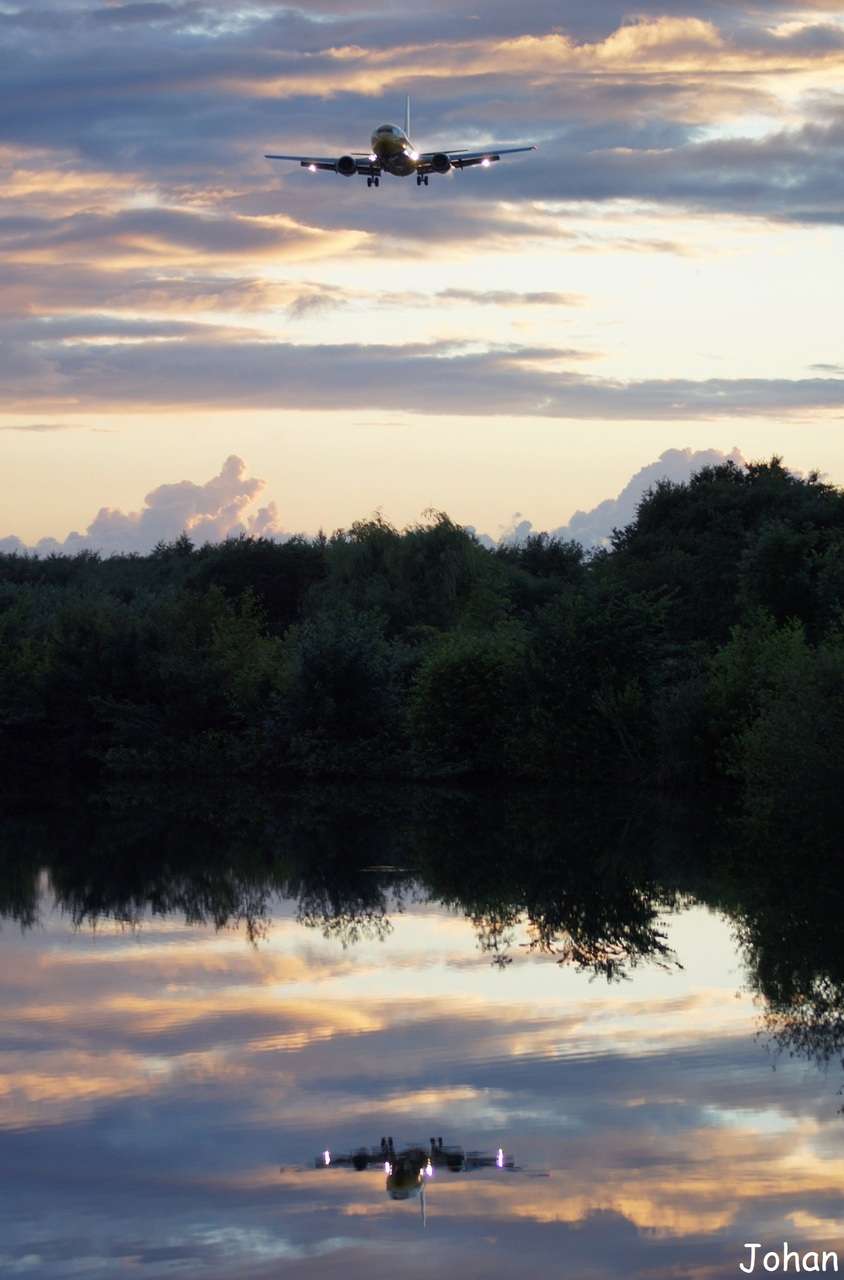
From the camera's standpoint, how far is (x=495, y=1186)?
11281 mm

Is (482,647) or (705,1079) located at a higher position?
(482,647)

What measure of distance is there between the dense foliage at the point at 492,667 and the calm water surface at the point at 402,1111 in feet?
34.6

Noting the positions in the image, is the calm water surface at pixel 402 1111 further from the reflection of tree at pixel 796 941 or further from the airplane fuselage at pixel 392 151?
the airplane fuselage at pixel 392 151

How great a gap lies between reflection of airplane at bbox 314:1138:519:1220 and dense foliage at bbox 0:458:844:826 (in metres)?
16.1

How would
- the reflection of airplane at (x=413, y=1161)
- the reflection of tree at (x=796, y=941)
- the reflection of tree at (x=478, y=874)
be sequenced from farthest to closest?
the reflection of tree at (x=478, y=874) → the reflection of tree at (x=796, y=941) → the reflection of airplane at (x=413, y=1161)

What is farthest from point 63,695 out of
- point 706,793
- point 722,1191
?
point 722,1191

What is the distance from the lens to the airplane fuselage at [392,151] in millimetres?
33656

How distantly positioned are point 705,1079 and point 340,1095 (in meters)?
2.89

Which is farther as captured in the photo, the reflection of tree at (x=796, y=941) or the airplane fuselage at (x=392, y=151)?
the airplane fuselage at (x=392, y=151)

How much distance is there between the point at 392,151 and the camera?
33.8 m

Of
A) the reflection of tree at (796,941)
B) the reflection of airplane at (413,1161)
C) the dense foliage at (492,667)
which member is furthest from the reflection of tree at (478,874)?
the reflection of airplane at (413,1161)

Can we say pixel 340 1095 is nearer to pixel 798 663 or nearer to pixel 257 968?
pixel 257 968

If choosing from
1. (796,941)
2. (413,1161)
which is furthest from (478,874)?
(413,1161)

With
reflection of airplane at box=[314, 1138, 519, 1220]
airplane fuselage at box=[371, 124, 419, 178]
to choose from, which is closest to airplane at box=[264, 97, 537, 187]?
airplane fuselage at box=[371, 124, 419, 178]
